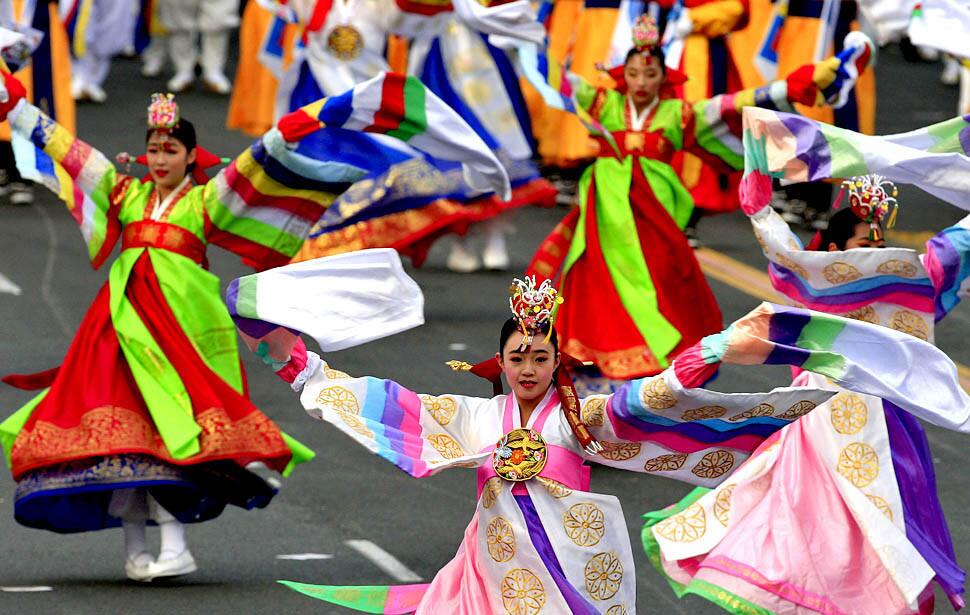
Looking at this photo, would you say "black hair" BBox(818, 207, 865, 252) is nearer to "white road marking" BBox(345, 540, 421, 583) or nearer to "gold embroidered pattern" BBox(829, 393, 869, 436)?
"gold embroidered pattern" BBox(829, 393, 869, 436)

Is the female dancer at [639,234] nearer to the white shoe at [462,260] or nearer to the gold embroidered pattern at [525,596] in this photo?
the gold embroidered pattern at [525,596]

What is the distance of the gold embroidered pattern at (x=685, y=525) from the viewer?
21.2ft

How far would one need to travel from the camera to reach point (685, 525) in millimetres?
6496

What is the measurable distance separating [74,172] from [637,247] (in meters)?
2.37

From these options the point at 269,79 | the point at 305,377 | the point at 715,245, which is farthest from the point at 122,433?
the point at 269,79

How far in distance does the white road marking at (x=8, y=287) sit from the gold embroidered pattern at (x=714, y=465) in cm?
613

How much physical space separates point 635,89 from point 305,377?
10.5 ft

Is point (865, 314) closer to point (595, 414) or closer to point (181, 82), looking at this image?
point (595, 414)

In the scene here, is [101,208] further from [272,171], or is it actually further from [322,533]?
[322,533]

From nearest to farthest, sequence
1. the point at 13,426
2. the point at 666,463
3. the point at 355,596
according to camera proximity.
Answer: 1. the point at 666,463
2. the point at 355,596
3. the point at 13,426

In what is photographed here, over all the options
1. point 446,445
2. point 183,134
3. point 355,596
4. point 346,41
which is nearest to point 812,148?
point 446,445

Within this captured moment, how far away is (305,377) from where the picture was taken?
18.4 ft

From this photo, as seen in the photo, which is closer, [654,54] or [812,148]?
[812,148]

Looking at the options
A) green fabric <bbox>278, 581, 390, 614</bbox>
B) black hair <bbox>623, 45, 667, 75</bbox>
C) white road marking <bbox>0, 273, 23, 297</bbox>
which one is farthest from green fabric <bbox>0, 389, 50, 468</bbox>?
white road marking <bbox>0, 273, 23, 297</bbox>
